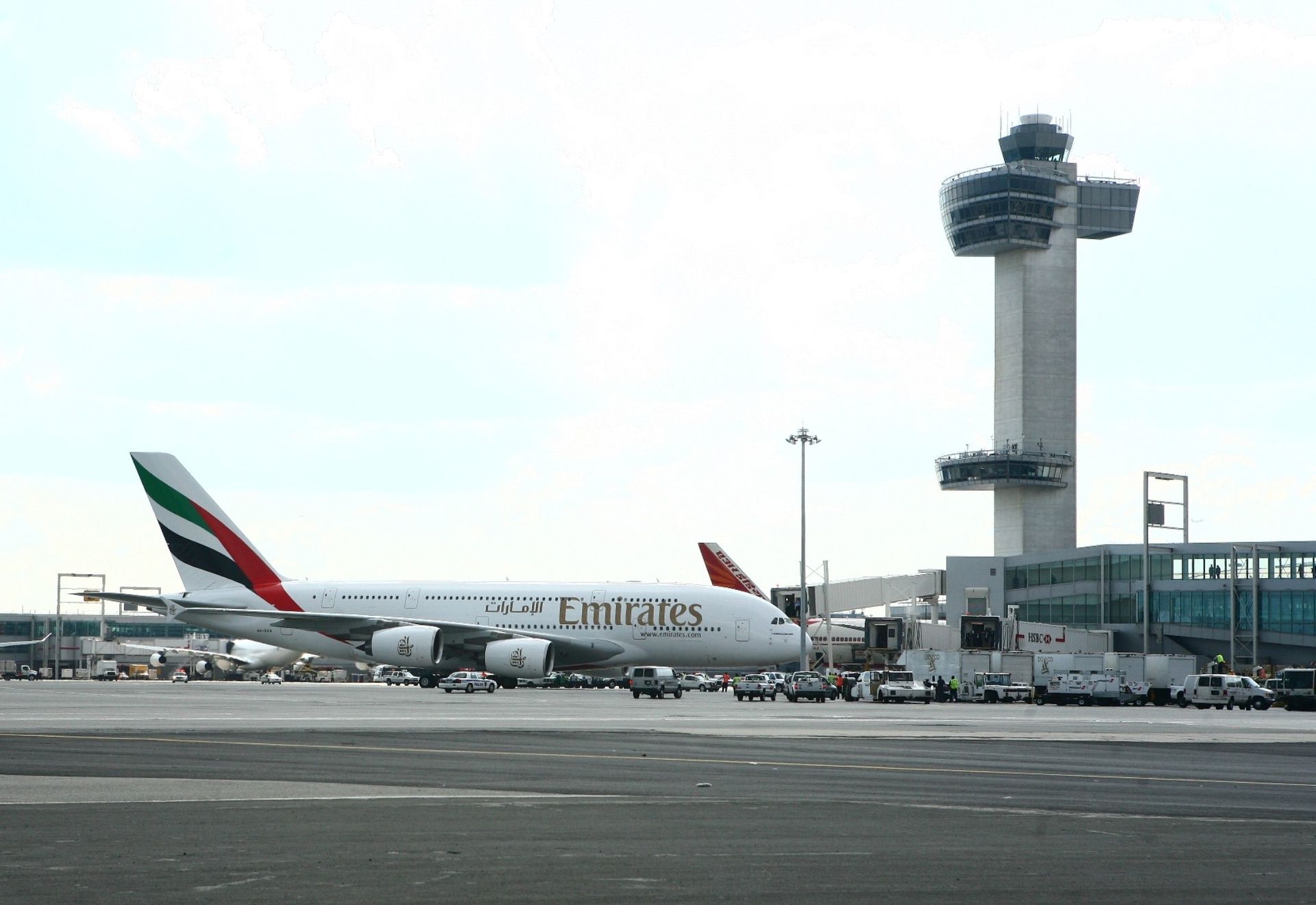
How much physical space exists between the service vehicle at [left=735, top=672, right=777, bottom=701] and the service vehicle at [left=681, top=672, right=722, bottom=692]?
28.2 ft

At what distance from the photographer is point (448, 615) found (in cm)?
6644

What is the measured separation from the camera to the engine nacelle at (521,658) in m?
60.2

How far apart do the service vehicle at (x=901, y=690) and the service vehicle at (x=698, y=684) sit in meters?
14.0

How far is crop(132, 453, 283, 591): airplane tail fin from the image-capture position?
67.4 m

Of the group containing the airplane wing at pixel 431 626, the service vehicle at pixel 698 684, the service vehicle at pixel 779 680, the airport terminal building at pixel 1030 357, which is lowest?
the service vehicle at pixel 698 684

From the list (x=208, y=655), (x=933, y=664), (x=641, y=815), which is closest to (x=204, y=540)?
(x=933, y=664)

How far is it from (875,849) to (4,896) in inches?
272

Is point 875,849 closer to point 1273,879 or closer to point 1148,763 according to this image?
point 1273,879

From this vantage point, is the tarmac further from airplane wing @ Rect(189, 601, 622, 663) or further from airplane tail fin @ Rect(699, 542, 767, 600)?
airplane tail fin @ Rect(699, 542, 767, 600)

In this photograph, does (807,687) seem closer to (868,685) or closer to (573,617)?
(868,685)

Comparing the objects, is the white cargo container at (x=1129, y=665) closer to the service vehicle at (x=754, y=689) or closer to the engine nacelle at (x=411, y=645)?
the service vehicle at (x=754, y=689)

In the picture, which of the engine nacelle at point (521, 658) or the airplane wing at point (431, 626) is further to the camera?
the airplane wing at point (431, 626)

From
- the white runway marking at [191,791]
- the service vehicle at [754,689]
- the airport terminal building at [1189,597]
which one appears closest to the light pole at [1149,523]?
the airport terminal building at [1189,597]

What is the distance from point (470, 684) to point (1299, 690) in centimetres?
3530
